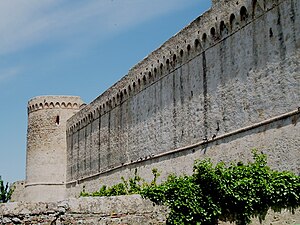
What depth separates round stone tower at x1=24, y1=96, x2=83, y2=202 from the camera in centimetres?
2784

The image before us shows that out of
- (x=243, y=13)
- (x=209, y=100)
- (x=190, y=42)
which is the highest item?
(x=190, y=42)

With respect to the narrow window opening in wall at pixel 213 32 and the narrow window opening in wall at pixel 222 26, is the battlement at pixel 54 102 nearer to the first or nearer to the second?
the narrow window opening in wall at pixel 213 32

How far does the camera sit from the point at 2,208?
6.93 m

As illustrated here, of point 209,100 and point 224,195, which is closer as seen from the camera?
point 224,195

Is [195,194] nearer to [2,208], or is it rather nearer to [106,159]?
[2,208]

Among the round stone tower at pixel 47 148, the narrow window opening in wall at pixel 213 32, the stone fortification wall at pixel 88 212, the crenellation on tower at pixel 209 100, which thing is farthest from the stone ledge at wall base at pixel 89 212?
the round stone tower at pixel 47 148

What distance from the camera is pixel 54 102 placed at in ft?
93.2

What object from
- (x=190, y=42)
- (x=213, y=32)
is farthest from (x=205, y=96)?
(x=190, y=42)

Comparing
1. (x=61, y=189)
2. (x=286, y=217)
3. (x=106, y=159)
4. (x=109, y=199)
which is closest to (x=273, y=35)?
(x=286, y=217)

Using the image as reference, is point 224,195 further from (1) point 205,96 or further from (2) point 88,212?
(1) point 205,96

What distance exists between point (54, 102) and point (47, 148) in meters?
2.73

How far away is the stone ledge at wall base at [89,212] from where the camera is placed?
6.97m

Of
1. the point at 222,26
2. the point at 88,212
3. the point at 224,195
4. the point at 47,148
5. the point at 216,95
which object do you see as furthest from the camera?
the point at 47,148

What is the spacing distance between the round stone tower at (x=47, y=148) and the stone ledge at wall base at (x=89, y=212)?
68.0 ft
